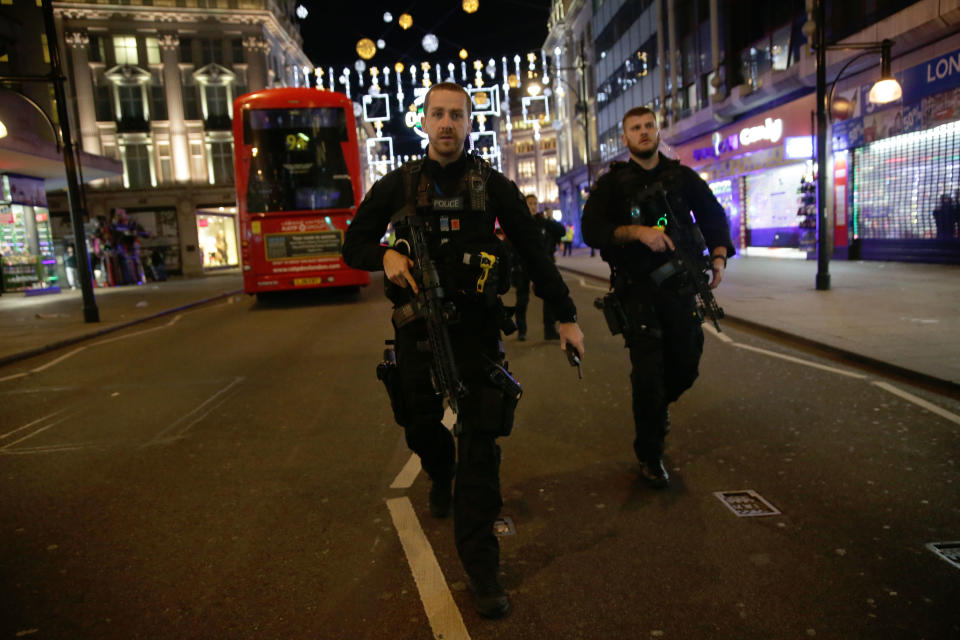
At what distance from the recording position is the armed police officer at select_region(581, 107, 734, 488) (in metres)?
3.83

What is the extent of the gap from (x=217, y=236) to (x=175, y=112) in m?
8.29

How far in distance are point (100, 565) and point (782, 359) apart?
652 centimetres

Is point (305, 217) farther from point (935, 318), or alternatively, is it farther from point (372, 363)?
point (935, 318)

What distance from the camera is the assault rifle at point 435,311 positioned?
9.03ft

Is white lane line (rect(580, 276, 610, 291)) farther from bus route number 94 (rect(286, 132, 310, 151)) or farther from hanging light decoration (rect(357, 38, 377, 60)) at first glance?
hanging light decoration (rect(357, 38, 377, 60))

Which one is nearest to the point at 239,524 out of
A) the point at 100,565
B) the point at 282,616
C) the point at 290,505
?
the point at 290,505

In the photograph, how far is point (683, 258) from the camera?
390 centimetres

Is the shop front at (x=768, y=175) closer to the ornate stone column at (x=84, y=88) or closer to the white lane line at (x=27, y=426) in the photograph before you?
the white lane line at (x=27, y=426)

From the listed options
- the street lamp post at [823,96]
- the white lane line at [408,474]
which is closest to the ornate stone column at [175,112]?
the street lamp post at [823,96]

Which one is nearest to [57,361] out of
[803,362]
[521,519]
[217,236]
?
[521,519]

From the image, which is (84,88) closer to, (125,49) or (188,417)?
(125,49)

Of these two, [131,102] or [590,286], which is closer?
[590,286]

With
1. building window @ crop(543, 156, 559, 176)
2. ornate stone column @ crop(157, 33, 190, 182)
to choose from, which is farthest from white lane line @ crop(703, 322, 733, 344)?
building window @ crop(543, 156, 559, 176)

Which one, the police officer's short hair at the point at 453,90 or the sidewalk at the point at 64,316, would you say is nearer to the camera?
the police officer's short hair at the point at 453,90
